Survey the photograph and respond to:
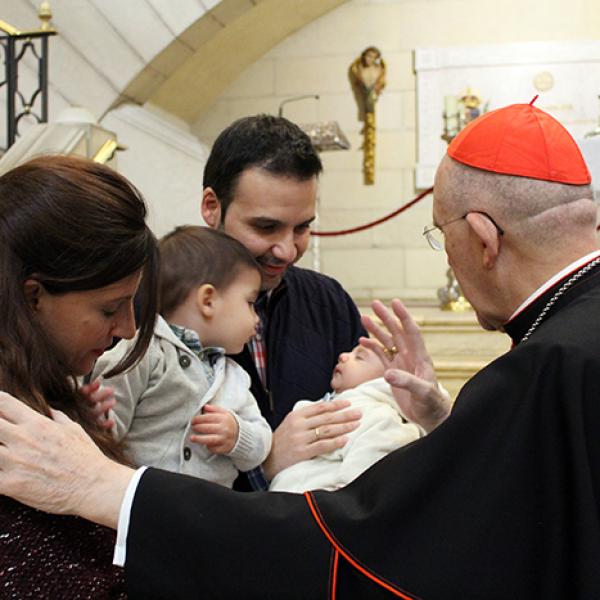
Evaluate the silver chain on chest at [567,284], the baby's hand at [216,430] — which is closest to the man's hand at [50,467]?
the baby's hand at [216,430]

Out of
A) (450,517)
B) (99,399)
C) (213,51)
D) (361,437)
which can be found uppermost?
(213,51)

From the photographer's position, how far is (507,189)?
83.1 inches

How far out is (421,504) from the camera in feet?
5.71

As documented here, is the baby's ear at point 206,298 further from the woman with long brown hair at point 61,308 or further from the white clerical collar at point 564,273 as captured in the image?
the white clerical collar at point 564,273

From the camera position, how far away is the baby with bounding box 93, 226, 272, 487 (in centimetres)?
243

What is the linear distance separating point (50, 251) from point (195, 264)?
894 millimetres

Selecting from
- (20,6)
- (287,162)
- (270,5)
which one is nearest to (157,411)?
(287,162)

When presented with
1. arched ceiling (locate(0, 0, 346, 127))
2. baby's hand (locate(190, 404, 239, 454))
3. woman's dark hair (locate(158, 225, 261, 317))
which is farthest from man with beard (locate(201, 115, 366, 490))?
arched ceiling (locate(0, 0, 346, 127))

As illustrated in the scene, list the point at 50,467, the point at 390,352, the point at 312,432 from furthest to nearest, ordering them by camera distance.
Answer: the point at 390,352
the point at 312,432
the point at 50,467

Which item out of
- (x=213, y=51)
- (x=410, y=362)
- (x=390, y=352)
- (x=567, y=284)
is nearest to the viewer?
(x=567, y=284)

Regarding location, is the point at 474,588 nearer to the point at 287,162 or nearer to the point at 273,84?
the point at 287,162

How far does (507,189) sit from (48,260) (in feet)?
3.52

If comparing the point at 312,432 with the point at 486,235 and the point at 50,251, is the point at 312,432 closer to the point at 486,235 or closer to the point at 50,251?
the point at 486,235

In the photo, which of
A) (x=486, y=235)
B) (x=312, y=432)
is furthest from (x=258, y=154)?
(x=486, y=235)
